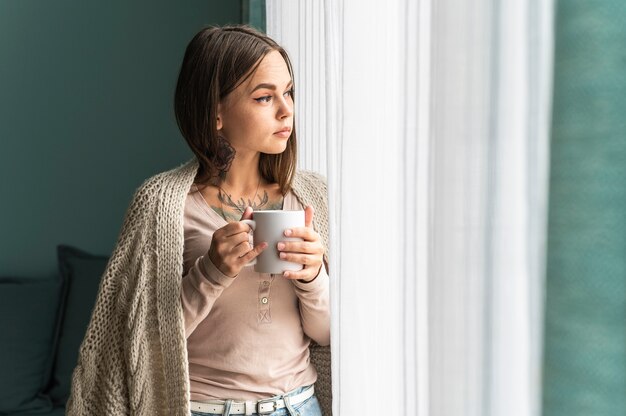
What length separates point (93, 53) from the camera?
9.96ft

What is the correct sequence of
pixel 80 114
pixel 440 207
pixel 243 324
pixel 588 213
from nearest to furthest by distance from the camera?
pixel 588 213 → pixel 440 207 → pixel 243 324 → pixel 80 114

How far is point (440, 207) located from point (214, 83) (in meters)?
0.54

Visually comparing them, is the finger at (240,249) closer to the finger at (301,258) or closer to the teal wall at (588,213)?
the finger at (301,258)

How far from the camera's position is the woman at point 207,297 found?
113 centimetres

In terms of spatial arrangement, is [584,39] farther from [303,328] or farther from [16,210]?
[16,210]

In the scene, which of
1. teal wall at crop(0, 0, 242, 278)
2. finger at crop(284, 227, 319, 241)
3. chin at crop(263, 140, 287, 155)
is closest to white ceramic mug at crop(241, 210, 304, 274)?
finger at crop(284, 227, 319, 241)

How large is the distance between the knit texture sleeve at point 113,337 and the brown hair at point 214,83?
116 millimetres

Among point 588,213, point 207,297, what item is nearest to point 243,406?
point 207,297

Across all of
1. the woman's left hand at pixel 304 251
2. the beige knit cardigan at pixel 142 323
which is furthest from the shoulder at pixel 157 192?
the woman's left hand at pixel 304 251

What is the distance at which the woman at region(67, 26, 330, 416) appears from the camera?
1.13 metres

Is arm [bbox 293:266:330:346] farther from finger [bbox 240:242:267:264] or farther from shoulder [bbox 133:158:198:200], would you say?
shoulder [bbox 133:158:198:200]

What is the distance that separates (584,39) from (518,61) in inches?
3.8

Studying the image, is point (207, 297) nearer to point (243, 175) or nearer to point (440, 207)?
point (243, 175)

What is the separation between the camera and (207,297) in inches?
43.2
